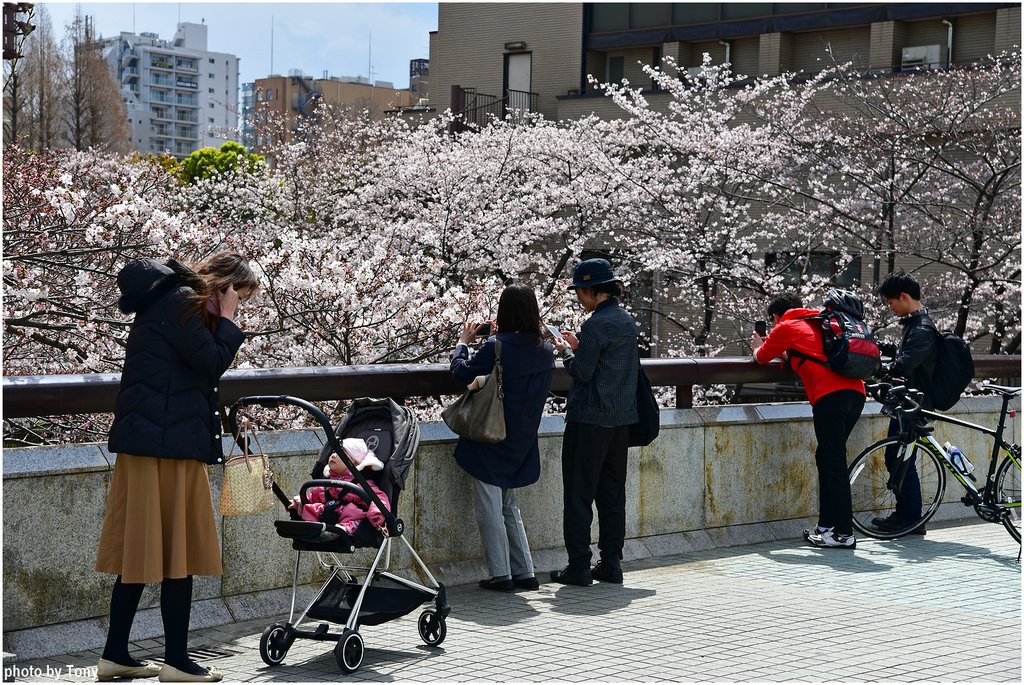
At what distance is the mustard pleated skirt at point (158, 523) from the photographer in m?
5.33

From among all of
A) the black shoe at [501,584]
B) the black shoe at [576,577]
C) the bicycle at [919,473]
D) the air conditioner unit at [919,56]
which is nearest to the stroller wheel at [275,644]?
the black shoe at [501,584]


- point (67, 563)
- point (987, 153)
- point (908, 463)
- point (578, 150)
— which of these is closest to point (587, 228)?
point (578, 150)

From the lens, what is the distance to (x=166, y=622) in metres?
5.46

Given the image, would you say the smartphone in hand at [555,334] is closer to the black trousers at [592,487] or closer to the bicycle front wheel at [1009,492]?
the black trousers at [592,487]

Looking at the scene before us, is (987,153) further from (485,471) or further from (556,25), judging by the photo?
(556,25)

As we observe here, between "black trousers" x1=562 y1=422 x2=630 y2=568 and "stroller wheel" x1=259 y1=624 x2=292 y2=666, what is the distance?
242cm

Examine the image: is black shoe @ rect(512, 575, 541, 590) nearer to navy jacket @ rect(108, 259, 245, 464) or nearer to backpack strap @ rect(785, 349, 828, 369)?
navy jacket @ rect(108, 259, 245, 464)

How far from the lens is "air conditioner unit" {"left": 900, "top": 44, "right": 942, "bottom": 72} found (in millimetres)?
30750

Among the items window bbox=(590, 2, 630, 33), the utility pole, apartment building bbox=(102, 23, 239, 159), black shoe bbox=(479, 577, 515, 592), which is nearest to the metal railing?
black shoe bbox=(479, 577, 515, 592)

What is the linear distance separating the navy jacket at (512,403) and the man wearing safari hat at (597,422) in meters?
0.33

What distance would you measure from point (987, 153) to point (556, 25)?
66.8ft

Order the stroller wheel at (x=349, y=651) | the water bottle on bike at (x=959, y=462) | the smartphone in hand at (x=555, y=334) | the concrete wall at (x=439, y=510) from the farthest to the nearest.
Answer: the water bottle on bike at (x=959, y=462)
the smartphone in hand at (x=555, y=334)
the concrete wall at (x=439, y=510)
the stroller wheel at (x=349, y=651)

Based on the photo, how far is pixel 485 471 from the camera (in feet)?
24.1

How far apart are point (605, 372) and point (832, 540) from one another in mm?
2435
